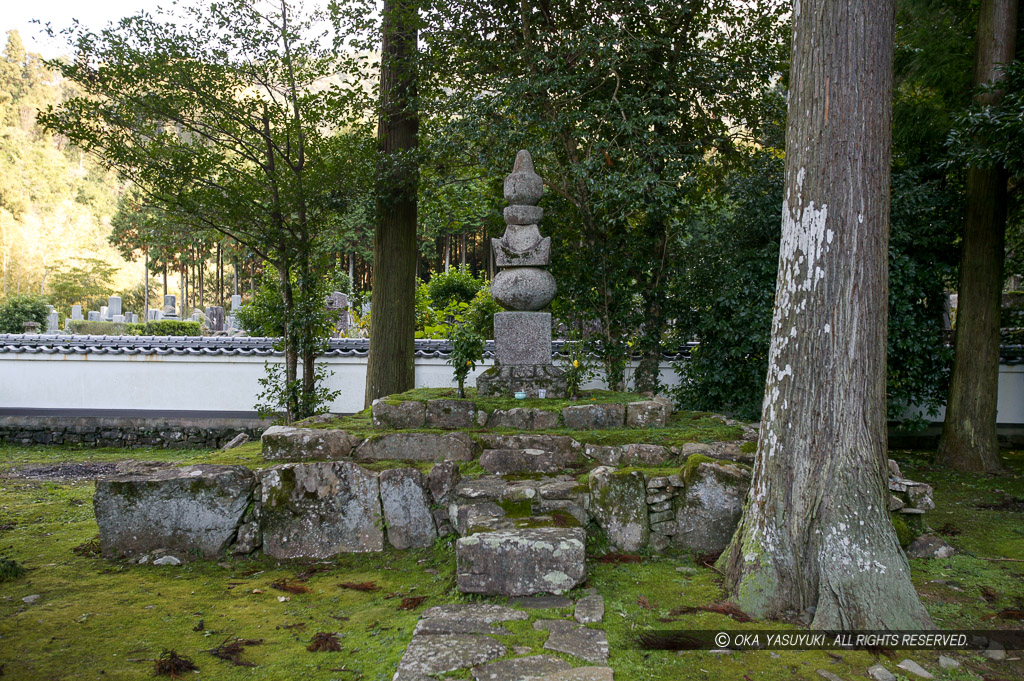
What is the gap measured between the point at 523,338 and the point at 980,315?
594 cm

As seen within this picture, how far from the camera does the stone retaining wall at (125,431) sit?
36.4 ft

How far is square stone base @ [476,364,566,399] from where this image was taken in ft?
22.4

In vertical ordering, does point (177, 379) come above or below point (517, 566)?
above

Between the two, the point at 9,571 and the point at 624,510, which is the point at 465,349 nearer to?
the point at 624,510

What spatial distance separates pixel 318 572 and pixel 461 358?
7.81 ft

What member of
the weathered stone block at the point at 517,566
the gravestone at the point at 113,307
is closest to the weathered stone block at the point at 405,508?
the weathered stone block at the point at 517,566

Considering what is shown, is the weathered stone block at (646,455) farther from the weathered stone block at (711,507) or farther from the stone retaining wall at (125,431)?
Result: the stone retaining wall at (125,431)

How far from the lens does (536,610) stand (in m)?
3.96

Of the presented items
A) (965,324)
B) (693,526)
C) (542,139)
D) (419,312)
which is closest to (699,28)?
(542,139)

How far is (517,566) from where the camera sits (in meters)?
4.21

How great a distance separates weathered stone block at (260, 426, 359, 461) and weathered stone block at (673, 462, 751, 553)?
284 centimetres

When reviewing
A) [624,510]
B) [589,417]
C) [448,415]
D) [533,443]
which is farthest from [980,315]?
[448,415]

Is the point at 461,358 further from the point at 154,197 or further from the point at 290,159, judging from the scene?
the point at 154,197

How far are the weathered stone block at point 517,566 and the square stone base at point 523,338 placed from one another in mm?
2815
